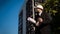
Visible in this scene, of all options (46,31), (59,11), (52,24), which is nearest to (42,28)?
(46,31)

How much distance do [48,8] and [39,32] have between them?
952mm

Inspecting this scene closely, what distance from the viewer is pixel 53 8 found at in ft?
19.9

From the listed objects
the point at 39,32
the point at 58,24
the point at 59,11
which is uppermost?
the point at 59,11

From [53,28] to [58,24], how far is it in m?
0.23

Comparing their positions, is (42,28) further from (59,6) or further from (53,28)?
(59,6)

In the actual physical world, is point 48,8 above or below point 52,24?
above

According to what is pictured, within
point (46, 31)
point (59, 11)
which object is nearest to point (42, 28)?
point (46, 31)

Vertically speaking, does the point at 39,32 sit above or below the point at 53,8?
below

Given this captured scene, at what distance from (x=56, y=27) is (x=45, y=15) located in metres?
0.78

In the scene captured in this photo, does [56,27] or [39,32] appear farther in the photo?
[39,32]

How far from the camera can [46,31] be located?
6590 mm

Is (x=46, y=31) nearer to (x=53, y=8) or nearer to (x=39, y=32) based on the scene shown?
(x=39, y=32)

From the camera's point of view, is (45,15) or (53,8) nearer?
(53,8)

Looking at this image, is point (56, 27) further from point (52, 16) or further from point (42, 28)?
point (42, 28)
